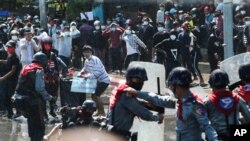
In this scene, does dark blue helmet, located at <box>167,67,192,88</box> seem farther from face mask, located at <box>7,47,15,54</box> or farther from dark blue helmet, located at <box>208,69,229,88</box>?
face mask, located at <box>7,47,15,54</box>

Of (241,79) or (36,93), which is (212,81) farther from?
(36,93)

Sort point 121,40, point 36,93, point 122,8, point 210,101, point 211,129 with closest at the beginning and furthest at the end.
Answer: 1. point 211,129
2. point 210,101
3. point 36,93
4. point 121,40
5. point 122,8

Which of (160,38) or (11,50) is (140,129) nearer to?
(11,50)

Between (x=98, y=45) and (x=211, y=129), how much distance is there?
16345 mm

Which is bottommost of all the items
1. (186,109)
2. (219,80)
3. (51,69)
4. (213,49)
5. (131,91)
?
(213,49)

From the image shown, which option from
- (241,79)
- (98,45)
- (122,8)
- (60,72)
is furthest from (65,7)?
(241,79)

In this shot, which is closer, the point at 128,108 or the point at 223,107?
the point at 223,107

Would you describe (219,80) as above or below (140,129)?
above

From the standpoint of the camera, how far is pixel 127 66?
64.4ft

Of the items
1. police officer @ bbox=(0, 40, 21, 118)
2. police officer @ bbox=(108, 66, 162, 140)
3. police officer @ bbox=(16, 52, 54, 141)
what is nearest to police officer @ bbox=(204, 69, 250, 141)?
police officer @ bbox=(108, 66, 162, 140)

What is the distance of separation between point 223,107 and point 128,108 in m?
0.94

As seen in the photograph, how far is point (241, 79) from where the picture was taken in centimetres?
740

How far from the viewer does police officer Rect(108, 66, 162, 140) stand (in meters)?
6.88

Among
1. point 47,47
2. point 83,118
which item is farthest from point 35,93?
point 47,47
